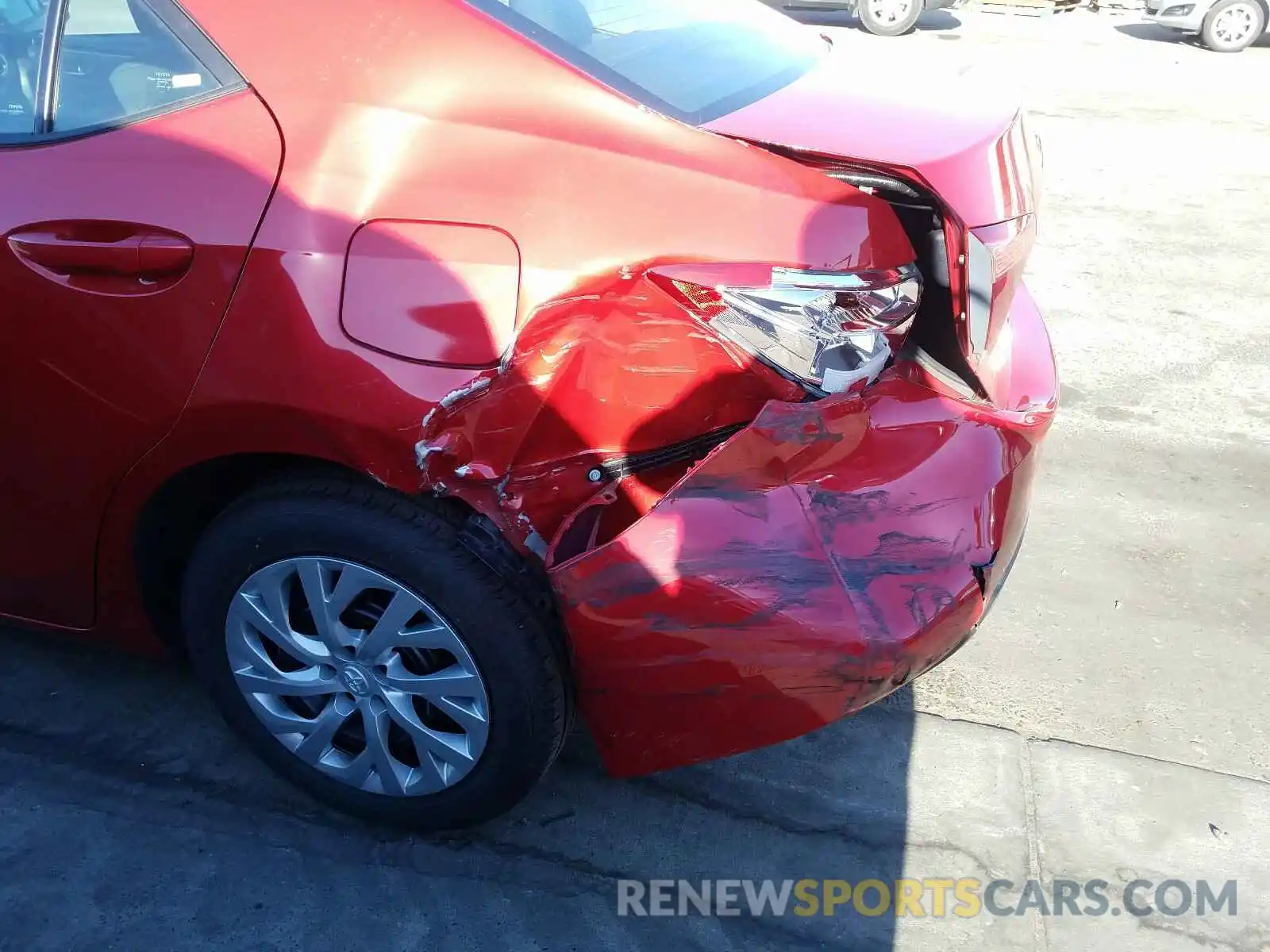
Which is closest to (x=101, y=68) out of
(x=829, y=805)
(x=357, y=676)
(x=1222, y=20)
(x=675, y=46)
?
(x=675, y=46)

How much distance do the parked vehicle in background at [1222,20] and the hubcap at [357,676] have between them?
43.2 ft

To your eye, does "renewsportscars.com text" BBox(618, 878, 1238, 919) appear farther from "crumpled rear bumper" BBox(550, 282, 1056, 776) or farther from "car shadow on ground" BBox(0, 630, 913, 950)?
"crumpled rear bumper" BBox(550, 282, 1056, 776)

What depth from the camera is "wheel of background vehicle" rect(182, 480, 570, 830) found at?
186 centimetres

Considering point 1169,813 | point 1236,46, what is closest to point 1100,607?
point 1169,813

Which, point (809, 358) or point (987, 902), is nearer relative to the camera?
point (809, 358)

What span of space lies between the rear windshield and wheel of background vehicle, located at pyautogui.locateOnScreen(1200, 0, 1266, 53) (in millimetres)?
11559

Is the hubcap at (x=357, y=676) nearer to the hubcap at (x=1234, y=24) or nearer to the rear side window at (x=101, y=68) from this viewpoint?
the rear side window at (x=101, y=68)

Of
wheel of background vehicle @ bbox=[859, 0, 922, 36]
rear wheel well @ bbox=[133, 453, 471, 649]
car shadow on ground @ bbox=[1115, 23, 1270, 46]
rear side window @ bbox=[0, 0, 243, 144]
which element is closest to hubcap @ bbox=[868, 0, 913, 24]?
wheel of background vehicle @ bbox=[859, 0, 922, 36]

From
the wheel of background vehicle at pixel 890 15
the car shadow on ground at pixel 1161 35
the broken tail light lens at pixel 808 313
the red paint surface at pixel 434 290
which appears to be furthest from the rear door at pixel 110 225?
the wheel of background vehicle at pixel 890 15

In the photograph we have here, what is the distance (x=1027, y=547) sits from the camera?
323cm

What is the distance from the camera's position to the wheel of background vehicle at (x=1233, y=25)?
11.6m

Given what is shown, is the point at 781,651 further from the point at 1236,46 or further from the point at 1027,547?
the point at 1236,46

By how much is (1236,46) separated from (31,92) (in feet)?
43.7

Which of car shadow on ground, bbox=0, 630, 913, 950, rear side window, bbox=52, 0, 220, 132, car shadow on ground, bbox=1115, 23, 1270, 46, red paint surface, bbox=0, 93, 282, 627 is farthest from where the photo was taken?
car shadow on ground, bbox=1115, 23, 1270, 46
